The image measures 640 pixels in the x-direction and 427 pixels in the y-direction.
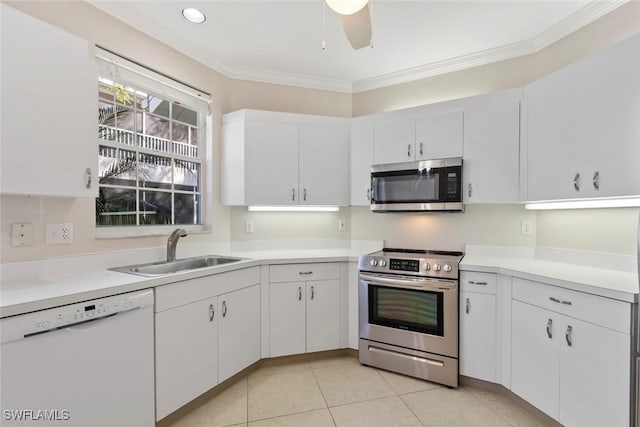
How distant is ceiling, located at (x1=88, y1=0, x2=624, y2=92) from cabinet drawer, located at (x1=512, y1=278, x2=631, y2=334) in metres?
1.91

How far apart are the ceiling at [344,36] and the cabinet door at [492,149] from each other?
0.54m

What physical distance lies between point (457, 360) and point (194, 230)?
7.96ft

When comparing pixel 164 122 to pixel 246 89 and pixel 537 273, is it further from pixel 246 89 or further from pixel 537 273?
pixel 537 273

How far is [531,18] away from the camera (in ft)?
7.77

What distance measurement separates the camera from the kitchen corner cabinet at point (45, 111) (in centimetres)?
146

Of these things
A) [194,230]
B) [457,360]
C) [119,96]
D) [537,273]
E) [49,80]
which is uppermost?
[119,96]

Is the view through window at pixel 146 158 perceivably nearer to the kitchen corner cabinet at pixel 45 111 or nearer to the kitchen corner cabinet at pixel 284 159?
the kitchen corner cabinet at pixel 284 159

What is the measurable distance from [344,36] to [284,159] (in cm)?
115

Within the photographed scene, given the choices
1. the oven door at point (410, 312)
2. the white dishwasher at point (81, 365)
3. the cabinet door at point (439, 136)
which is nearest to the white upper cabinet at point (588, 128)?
the cabinet door at point (439, 136)

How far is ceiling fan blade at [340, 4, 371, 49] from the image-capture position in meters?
1.49

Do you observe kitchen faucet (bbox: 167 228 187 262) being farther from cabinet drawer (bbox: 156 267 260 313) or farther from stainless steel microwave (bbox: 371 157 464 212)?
stainless steel microwave (bbox: 371 157 464 212)

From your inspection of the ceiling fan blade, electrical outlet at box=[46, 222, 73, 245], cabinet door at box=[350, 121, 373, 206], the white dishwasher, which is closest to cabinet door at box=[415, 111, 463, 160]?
cabinet door at box=[350, 121, 373, 206]

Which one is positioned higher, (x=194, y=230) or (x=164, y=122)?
(x=164, y=122)

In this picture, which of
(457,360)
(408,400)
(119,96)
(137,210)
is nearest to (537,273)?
(457,360)
